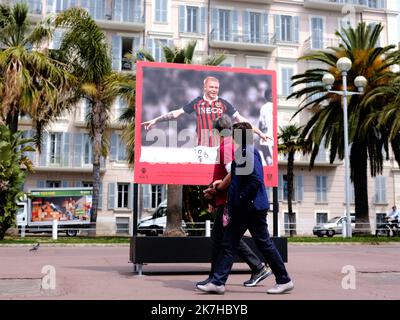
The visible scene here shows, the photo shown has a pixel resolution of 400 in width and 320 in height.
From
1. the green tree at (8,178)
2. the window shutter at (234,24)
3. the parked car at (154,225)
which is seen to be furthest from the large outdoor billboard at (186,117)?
the window shutter at (234,24)

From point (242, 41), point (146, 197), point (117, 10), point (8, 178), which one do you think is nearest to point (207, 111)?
point (8, 178)

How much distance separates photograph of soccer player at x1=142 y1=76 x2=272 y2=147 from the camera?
8.38 metres

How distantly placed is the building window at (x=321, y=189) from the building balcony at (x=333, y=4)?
1354 cm

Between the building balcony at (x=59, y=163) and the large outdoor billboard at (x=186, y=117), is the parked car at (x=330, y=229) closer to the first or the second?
the building balcony at (x=59, y=163)

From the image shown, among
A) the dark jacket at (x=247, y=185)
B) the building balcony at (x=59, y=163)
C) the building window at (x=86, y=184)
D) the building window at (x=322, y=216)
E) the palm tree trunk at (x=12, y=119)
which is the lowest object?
the building window at (x=322, y=216)

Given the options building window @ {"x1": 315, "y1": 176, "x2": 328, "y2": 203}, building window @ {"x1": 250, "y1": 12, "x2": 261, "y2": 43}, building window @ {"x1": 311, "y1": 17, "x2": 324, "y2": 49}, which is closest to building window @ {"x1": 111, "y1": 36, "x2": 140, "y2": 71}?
building window @ {"x1": 250, "y1": 12, "x2": 261, "y2": 43}

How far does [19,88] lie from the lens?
68.0 feet

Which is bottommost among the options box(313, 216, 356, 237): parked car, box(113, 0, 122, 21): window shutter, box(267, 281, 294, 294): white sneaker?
box(313, 216, 356, 237): parked car

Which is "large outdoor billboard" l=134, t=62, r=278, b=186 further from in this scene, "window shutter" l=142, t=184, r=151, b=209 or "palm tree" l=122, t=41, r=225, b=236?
"window shutter" l=142, t=184, r=151, b=209

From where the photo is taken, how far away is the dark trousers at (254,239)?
241 inches

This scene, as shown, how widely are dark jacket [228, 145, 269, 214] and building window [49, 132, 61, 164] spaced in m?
33.4

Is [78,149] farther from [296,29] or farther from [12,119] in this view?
[296,29]

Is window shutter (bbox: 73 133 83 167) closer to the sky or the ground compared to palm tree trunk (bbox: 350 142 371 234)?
closer to the sky
